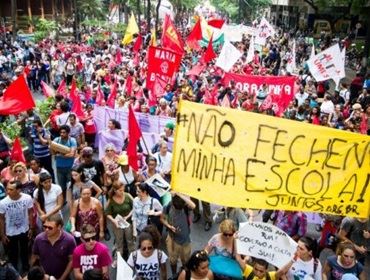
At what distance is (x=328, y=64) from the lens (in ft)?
43.1

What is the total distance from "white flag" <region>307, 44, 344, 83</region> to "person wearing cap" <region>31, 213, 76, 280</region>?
9.75 meters

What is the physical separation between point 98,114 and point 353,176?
24.3 ft

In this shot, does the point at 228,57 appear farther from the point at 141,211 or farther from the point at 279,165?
the point at 279,165

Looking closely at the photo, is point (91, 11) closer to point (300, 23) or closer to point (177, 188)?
point (300, 23)

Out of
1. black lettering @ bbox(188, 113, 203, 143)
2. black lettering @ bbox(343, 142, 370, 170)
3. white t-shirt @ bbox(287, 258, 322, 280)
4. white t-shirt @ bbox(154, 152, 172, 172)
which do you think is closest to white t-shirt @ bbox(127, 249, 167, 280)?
white t-shirt @ bbox(287, 258, 322, 280)

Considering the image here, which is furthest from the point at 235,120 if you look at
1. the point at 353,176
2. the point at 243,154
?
the point at 353,176

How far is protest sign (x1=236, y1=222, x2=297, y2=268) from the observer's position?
4.55m

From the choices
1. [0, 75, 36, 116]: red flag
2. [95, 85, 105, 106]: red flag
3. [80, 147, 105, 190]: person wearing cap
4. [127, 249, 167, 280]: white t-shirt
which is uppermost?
[0, 75, 36, 116]: red flag

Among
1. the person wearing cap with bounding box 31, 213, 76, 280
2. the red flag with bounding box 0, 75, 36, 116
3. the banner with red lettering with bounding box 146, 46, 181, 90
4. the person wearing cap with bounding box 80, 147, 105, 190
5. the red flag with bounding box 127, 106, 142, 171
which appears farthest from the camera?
the banner with red lettering with bounding box 146, 46, 181, 90

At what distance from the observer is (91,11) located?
46.9 meters

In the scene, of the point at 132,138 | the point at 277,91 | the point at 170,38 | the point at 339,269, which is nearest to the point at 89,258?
the point at 132,138

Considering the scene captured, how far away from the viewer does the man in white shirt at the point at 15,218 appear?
5770mm

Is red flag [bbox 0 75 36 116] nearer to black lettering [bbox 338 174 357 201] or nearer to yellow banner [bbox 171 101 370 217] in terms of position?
yellow banner [bbox 171 101 370 217]

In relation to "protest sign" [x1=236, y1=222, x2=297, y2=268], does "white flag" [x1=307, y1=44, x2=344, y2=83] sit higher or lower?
higher
